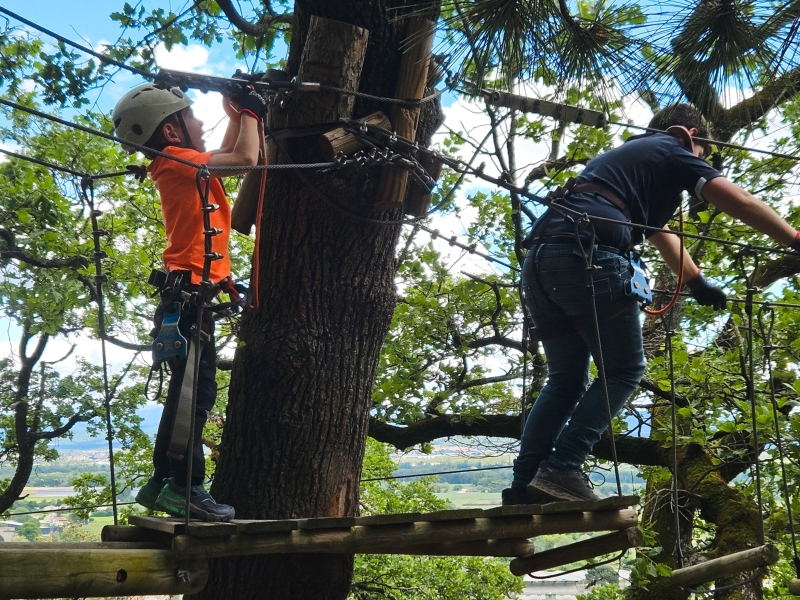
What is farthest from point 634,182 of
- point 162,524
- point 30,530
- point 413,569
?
point 30,530

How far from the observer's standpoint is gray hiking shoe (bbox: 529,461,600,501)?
7.97ft

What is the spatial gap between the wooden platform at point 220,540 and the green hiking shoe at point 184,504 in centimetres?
7

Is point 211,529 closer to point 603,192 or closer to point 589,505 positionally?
point 589,505

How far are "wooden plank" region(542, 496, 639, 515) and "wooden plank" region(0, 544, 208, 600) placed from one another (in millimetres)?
1049

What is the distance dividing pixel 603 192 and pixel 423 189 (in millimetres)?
885

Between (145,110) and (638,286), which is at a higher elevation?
(145,110)

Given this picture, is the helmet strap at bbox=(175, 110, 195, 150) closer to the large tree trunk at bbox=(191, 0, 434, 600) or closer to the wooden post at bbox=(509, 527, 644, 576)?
the large tree trunk at bbox=(191, 0, 434, 600)

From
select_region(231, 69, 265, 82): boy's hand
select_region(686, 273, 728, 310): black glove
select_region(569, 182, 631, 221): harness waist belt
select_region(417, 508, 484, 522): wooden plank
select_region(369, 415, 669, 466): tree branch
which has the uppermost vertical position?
select_region(231, 69, 265, 82): boy's hand

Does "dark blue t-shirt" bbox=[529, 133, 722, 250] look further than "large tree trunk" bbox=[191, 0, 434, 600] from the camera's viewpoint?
No

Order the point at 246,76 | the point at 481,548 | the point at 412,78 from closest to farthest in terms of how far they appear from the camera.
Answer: the point at 246,76
the point at 481,548
the point at 412,78

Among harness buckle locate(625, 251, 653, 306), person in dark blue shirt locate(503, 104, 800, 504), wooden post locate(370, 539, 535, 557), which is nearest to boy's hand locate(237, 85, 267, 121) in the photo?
person in dark blue shirt locate(503, 104, 800, 504)

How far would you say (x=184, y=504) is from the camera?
2375mm

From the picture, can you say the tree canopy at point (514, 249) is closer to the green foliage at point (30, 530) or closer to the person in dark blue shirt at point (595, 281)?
the person in dark blue shirt at point (595, 281)

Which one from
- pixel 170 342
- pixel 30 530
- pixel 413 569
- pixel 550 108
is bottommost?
pixel 30 530
